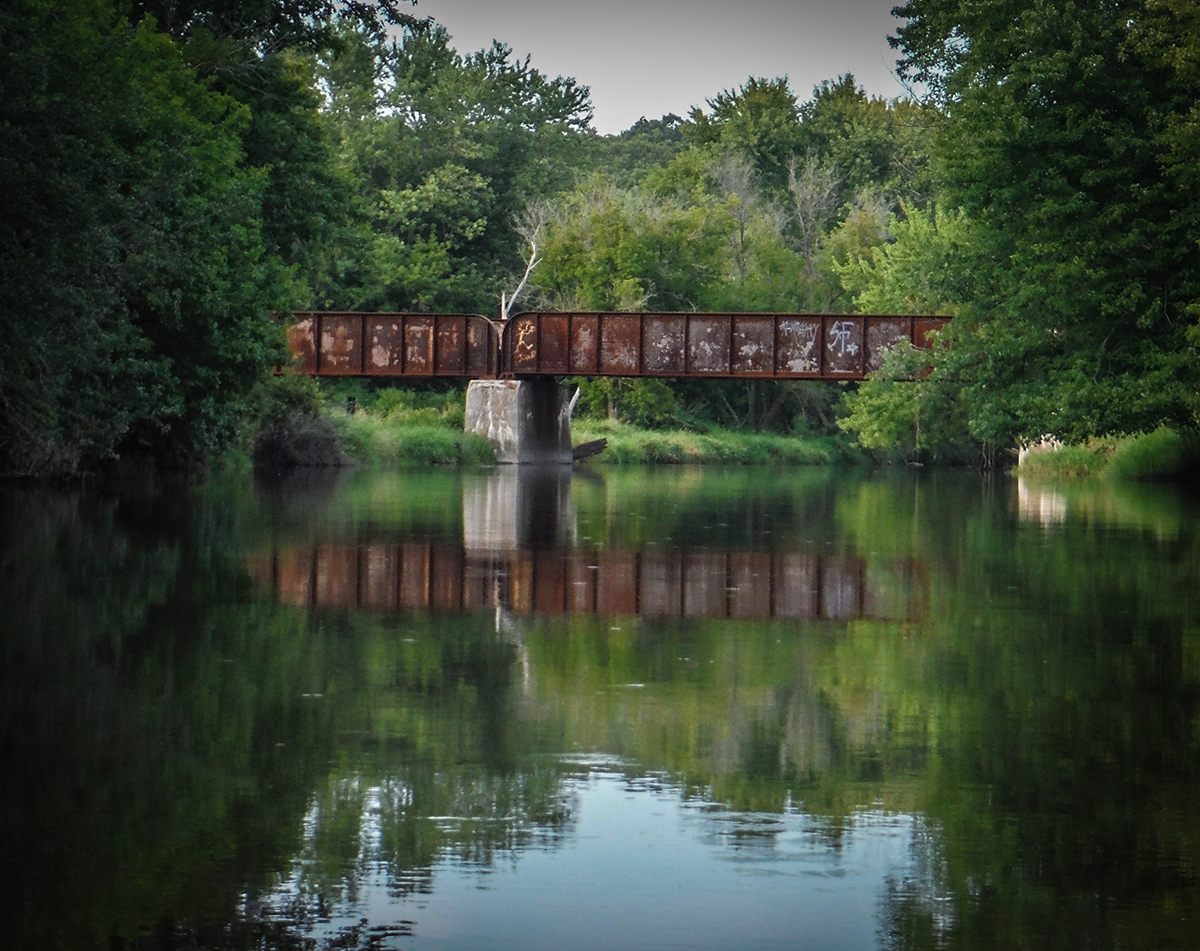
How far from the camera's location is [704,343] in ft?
194

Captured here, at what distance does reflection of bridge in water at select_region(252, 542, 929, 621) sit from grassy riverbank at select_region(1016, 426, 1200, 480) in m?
27.8

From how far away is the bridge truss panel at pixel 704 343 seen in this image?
57.0 meters

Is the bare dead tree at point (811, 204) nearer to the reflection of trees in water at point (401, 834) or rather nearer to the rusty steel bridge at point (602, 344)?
the rusty steel bridge at point (602, 344)

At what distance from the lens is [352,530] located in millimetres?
21469

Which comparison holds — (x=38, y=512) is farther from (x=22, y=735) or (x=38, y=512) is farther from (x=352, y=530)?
(x=22, y=735)

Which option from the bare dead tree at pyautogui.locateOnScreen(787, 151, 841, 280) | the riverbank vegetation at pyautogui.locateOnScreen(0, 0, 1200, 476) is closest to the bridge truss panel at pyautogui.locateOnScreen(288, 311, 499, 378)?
the riverbank vegetation at pyautogui.locateOnScreen(0, 0, 1200, 476)

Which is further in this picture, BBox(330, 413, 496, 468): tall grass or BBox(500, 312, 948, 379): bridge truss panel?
BBox(330, 413, 496, 468): tall grass

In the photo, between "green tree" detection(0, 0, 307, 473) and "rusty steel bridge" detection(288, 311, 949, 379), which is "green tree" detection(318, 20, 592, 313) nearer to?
"rusty steel bridge" detection(288, 311, 949, 379)

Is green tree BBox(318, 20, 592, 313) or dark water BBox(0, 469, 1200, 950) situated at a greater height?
green tree BBox(318, 20, 592, 313)

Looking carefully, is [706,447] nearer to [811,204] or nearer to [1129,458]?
[811,204]

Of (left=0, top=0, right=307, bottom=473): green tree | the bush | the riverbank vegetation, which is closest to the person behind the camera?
(left=0, top=0, right=307, bottom=473): green tree

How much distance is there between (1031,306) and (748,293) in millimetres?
47877

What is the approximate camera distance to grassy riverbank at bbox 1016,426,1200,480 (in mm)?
47062

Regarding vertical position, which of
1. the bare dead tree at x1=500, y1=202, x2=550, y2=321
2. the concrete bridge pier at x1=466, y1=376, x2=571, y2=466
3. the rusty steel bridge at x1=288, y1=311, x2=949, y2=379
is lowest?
the concrete bridge pier at x1=466, y1=376, x2=571, y2=466
